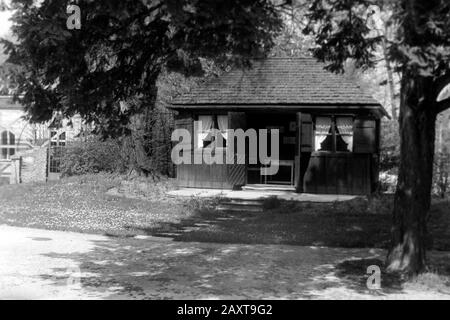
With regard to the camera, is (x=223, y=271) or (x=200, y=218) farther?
(x=200, y=218)

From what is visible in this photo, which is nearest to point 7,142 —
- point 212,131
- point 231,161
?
point 212,131

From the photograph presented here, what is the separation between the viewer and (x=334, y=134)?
2081 centimetres

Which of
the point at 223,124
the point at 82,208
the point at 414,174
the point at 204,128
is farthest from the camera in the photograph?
the point at 204,128

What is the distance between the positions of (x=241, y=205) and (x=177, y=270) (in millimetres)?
8871

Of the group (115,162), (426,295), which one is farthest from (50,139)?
(426,295)

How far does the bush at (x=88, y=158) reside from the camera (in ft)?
79.5

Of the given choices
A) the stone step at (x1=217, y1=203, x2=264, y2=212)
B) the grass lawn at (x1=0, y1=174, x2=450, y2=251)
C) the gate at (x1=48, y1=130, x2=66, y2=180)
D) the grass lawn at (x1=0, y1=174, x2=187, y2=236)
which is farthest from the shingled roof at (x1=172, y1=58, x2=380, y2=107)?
the gate at (x1=48, y1=130, x2=66, y2=180)

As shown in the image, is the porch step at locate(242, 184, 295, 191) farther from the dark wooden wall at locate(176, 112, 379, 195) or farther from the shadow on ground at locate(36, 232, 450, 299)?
the shadow on ground at locate(36, 232, 450, 299)

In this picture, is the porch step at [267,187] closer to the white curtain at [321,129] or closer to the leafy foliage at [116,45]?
the white curtain at [321,129]

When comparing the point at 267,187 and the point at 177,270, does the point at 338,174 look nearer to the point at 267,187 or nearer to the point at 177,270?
the point at 267,187

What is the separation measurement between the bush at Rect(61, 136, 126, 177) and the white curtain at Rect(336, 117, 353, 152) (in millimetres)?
9161

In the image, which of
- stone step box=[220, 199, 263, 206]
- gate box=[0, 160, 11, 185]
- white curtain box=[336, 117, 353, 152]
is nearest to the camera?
stone step box=[220, 199, 263, 206]

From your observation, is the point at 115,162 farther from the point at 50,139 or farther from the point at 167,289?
the point at 167,289

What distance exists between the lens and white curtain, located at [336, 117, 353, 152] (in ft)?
68.2
